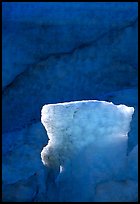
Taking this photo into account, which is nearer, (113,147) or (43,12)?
(113,147)

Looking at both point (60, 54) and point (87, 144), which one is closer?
point (87, 144)

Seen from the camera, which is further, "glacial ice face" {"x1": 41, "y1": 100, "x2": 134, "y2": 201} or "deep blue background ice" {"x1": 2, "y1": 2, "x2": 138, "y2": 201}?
"deep blue background ice" {"x1": 2, "y1": 2, "x2": 138, "y2": 201}

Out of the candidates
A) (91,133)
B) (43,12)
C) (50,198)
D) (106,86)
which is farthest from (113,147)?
(43,12)

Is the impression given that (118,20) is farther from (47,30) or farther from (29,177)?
(29,177)

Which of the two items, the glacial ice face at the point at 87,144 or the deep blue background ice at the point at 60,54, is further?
the deep blue background ice at the point at 60,54
